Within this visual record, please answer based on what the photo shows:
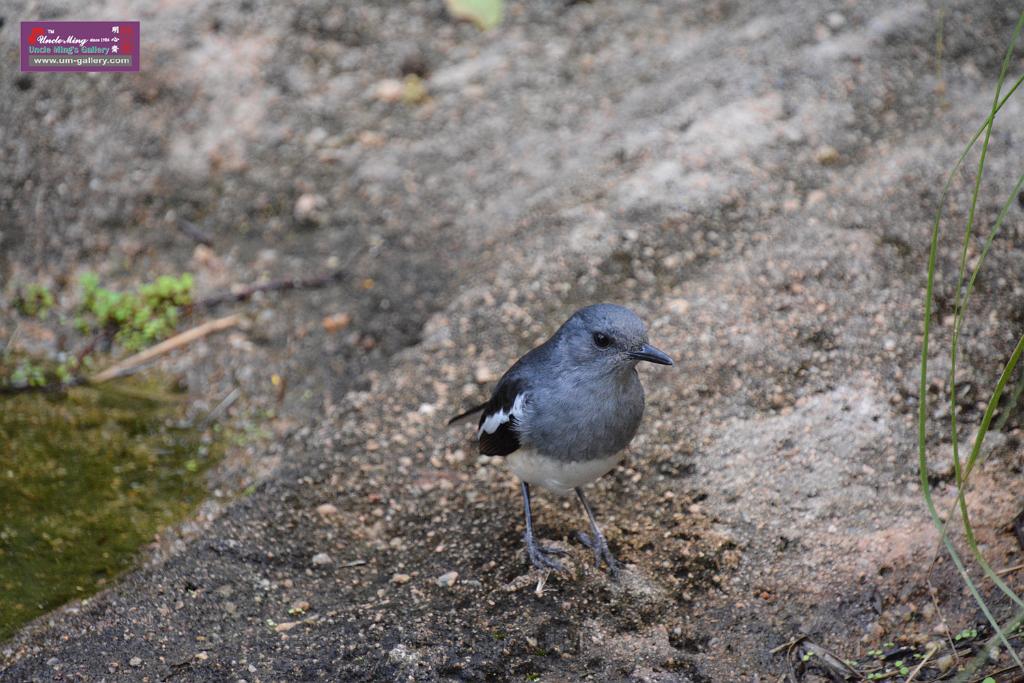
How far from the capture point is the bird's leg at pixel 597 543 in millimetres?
3863

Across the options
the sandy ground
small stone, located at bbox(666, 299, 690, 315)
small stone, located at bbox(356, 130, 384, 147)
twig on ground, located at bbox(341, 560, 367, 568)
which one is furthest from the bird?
small stone, located at bbox(356, 130, 384, 147)

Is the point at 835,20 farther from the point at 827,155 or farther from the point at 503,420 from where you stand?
the point at 503,420

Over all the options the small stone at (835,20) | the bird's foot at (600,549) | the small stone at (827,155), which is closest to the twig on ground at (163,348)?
the bird's foot at (600,549)

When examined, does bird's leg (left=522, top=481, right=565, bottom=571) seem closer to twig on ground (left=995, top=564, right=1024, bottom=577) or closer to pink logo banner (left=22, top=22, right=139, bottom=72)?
twig on ground (left=995, top=564, right=1024, bottom=577)

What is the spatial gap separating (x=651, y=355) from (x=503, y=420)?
28.8 inches

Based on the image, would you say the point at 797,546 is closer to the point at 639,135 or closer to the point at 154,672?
the point at 154,672

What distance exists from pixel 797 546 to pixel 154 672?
8.44 ft

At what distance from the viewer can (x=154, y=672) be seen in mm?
3375

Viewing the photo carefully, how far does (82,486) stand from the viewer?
172 inches

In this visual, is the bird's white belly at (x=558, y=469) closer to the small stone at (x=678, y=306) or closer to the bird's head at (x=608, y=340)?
the bird's head at (x=608, y=340)

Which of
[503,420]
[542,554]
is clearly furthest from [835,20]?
[542,554]

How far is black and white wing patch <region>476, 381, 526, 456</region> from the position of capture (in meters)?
3.86

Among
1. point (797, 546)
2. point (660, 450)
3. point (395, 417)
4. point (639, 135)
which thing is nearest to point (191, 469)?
point (395, 417)

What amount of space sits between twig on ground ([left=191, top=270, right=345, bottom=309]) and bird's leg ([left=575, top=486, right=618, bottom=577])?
7.81 ft
